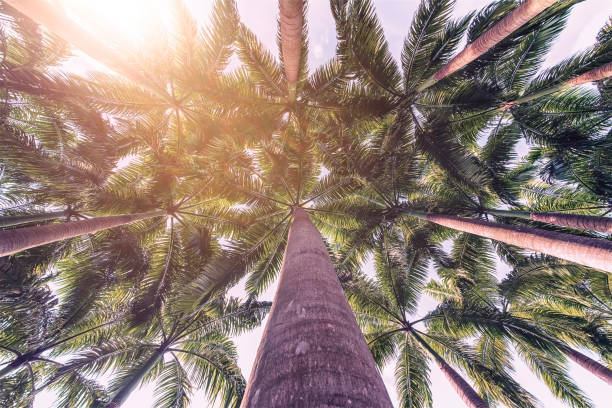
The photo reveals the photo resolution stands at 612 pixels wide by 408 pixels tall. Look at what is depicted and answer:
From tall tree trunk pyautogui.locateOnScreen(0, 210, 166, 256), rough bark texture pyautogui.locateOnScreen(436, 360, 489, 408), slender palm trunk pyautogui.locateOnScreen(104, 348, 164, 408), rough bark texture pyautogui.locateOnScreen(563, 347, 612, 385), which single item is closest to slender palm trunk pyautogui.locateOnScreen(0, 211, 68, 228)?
tall tree trunk pyautogui.locateOnScreen(0, 210, 166, 256)

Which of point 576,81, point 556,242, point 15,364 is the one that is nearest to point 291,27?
point 556,242

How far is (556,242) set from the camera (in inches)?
134

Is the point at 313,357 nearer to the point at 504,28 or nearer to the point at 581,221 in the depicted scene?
the point at 504,28

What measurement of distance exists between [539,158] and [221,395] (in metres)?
10.7

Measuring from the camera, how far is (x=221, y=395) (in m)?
7.12

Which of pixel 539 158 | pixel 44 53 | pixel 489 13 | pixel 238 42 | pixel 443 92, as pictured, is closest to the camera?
pixel 44 53

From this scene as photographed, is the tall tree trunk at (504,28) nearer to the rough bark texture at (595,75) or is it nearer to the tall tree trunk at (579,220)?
the rough bark texture at (595,75)

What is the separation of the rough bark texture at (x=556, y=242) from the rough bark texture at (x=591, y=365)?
4539mm

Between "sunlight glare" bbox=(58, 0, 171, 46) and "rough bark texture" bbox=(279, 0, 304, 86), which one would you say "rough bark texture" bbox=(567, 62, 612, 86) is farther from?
"sunlight glare" bbox=(58, 0, 171, 46)

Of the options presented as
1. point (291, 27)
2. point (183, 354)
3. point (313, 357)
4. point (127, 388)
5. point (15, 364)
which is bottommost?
point (313, 357)

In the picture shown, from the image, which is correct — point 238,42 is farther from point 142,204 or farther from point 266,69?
point 142,204

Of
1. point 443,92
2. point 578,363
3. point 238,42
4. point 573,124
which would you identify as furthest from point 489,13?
point 578,363

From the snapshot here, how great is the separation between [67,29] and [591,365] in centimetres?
1259

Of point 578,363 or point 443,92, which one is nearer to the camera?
point 443,92
